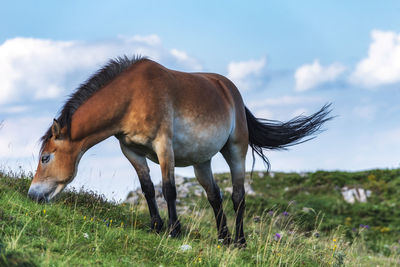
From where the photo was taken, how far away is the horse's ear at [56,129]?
742cm

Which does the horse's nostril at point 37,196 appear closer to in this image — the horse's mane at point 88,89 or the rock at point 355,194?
the horse's mane at point 88,89

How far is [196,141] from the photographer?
26.1 feet

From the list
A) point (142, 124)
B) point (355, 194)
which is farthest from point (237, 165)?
point (355, 194)

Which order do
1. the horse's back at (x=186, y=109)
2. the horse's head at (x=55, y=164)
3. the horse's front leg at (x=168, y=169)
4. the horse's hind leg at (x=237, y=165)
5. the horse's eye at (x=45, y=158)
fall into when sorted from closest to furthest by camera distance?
1. the horse's front leg at (x=168, y=169)
2. the horse's back at (x=186, y=109)
3. the horse's head at (x=55, y=164)
4. the horse's eye at (x=45, y=158)
5. the horse's hind leg at (x=237, y=165)

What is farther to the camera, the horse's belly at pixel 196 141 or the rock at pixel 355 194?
the rock at pixel 355 194

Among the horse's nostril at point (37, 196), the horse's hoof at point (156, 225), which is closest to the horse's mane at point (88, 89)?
the horse's nostril at point (37, 196)

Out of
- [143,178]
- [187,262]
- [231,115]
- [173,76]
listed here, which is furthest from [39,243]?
[231,115]

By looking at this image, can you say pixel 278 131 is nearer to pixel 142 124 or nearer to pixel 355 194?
pixel 142 124

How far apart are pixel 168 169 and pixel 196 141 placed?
31.3 inches

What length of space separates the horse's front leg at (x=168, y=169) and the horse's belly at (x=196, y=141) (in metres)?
0.38

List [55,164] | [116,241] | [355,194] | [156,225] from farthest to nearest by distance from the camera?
[355,194]
[156,225]
[55,164]
[116,241]

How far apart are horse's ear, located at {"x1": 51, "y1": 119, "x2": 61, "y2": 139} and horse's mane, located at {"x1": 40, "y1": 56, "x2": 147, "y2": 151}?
11cm

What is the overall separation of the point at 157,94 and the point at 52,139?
70.4 inches

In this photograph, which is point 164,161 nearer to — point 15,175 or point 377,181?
→ point 15,175
